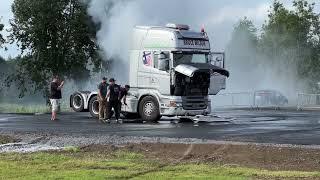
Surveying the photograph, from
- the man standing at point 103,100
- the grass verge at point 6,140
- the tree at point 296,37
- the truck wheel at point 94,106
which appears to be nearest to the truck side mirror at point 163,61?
the man standing at point 103,100

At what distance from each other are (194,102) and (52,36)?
1378 centimetres

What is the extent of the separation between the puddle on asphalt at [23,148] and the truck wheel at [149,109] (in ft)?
30.0

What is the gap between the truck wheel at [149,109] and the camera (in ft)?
76.6

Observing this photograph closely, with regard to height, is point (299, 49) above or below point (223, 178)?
above

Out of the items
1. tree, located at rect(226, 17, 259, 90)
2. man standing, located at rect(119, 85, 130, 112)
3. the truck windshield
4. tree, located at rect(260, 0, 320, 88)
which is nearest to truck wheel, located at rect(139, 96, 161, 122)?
man standing, located at rect(119, 85, 130, 112)

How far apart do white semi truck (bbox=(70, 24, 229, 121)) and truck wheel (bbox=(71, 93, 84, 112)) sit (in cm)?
259

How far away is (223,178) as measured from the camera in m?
9.48

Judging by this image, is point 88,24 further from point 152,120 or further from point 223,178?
point 223,178

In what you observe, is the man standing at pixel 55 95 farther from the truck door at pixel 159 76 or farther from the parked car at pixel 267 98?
the parked car at pixel 267 98

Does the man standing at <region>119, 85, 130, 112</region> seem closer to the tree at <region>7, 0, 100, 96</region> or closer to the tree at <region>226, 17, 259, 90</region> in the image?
the tree at <region>7, 0, 100, 96</region>

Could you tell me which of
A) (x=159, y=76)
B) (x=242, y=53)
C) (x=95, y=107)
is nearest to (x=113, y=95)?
(x=159, y=76)

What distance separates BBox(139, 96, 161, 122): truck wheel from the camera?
23.3 meters

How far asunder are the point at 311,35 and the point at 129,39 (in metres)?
29.7

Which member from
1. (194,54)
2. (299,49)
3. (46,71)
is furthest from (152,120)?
(299,49)
